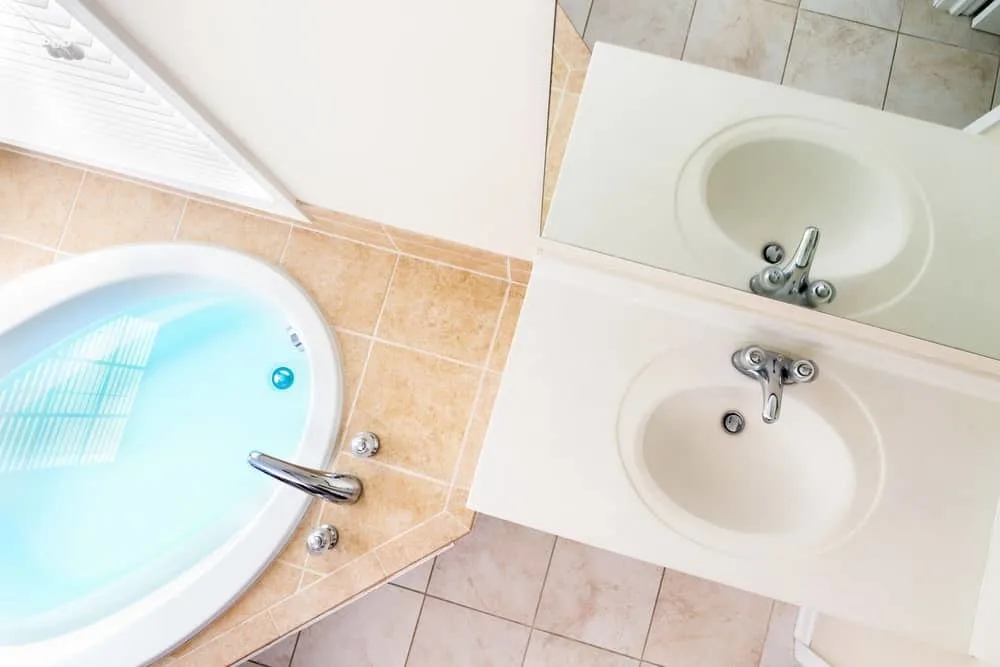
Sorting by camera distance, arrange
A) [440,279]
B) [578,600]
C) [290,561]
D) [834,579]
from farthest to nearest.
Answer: [578,600] → [440,279] → [290,561] → [834,579]

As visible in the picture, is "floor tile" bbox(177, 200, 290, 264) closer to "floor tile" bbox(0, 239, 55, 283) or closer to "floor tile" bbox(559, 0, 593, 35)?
"floor tile" bbox(0, 239, 55, 283)

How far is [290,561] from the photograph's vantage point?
1492 mm

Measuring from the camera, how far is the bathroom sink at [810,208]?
3.02 feet

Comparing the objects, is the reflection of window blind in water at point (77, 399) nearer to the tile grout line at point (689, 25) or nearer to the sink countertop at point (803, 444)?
the sink countertop at point (803, 444)

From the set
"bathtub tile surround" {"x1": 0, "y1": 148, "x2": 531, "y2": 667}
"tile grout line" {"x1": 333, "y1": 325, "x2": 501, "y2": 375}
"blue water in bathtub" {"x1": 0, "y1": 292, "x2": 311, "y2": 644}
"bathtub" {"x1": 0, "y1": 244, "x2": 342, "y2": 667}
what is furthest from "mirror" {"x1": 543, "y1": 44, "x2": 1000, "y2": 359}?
"blue water in bathtub" {"x1": 0, "y1": 292, "x2": 311, "y2": 644}

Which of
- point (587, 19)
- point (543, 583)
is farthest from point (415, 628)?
point (587, 19)

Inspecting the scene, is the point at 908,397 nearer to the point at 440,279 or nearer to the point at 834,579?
the point at 834,579

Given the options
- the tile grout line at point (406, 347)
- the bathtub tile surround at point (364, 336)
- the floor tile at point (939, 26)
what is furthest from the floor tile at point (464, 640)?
the floor tile at point (939, 26)

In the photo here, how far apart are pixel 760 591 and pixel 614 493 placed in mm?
278

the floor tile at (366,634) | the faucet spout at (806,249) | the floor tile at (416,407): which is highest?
the faucet spout at (806,249)

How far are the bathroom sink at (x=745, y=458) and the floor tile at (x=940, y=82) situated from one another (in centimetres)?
44

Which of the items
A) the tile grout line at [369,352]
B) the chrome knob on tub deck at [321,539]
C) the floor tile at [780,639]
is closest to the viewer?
the chrome knob on tub deck at [321,539]

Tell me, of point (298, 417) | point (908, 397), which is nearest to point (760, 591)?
point (908, 397)

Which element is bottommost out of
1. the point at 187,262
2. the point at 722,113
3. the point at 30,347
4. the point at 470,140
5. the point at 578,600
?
the point at 578,600
